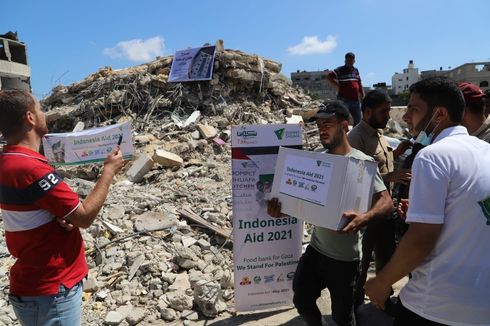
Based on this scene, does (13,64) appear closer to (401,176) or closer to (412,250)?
(401,176)

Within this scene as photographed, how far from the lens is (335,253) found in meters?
2.65

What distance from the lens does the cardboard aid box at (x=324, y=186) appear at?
2406 mm

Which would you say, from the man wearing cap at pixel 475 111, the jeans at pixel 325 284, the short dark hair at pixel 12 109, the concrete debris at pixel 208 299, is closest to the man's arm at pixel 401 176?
the man wearing cap at pixel 475 111

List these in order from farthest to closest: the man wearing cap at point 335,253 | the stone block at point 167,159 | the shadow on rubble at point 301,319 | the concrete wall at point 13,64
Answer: the concrete wall at point 13,64 < the stone block at point 167,159 < the shadow on rubble at point 301,319 < the man wearing cap at point 335,253

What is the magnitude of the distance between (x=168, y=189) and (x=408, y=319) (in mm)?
5530

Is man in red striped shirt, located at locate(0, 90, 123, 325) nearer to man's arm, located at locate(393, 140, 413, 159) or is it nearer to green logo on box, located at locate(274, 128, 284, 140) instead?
green logo on box, located at locate(274, 128, 284, 140)

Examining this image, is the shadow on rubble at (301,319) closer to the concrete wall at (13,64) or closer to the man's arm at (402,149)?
the man's arm at (402,149)

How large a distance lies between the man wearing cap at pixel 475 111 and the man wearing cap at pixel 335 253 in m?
1.03

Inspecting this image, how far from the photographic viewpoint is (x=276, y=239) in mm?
3619

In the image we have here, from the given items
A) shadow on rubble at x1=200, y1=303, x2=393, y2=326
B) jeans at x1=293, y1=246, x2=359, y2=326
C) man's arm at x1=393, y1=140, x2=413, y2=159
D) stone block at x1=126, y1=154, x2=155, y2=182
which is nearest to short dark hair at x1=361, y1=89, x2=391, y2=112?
man's arm at x1=393, y1=140, x2=413, y2=159

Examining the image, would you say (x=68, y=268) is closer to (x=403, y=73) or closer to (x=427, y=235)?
(x=427, y=235)

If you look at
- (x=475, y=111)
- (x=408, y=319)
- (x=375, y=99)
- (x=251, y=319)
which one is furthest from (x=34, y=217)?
(x=475, y=111)

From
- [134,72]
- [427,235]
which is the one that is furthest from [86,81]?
[427,235]

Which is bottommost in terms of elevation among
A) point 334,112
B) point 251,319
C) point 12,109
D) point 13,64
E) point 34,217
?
point 251,319
